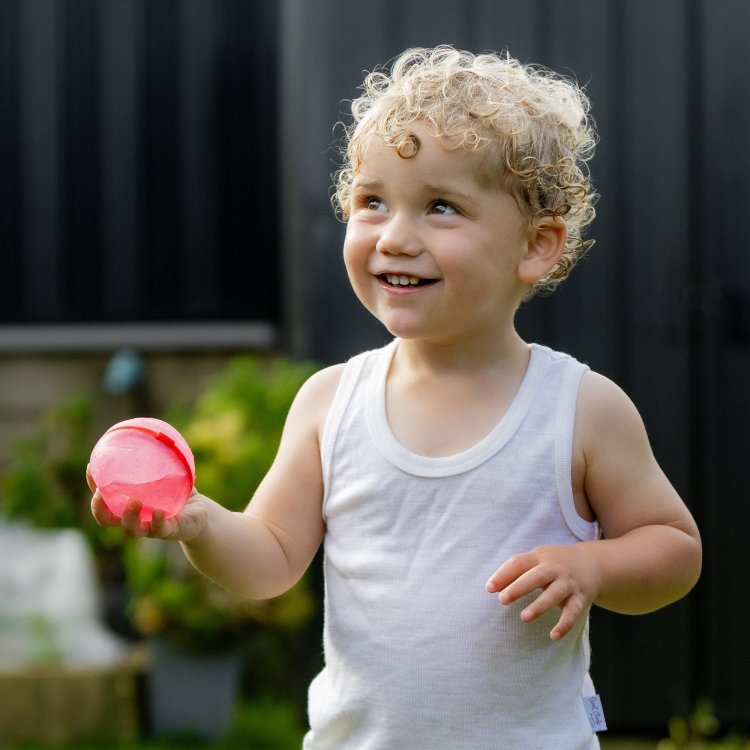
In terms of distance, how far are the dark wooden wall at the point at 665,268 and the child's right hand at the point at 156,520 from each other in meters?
2.29

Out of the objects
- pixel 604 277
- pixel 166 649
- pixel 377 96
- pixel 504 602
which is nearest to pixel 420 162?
pixel 377 96

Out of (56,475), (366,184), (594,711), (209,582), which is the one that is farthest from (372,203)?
(56,475)

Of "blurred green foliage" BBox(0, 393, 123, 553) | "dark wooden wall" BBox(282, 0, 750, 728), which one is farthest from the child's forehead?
"blurred green foliage" BBox(0, 393, 123, 553)

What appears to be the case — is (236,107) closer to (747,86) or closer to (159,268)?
(159,268)

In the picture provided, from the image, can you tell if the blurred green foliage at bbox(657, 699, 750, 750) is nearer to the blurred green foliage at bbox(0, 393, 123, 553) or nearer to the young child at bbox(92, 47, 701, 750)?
the young child at bbox(92, 47, 701, 750)

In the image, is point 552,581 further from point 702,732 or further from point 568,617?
point 702,732

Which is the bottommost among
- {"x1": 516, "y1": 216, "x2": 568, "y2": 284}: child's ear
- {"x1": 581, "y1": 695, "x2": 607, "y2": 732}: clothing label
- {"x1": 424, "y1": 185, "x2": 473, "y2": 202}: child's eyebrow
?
{"x1": 581, "y1": 695, "x2": 607, "y2": 732}: clothing label

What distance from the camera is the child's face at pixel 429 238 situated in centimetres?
157

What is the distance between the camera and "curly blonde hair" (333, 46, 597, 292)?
5.21 feet

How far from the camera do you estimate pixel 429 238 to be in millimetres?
1574

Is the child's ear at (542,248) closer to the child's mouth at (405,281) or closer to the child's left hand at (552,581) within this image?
the child's mouth at (405,281)

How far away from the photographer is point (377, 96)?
1.75 meters

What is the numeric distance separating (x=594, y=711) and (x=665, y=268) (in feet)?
7.63

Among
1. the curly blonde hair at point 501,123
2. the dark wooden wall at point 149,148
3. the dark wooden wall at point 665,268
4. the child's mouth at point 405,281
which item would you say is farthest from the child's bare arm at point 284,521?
the dark wooden wall at point 149,148
